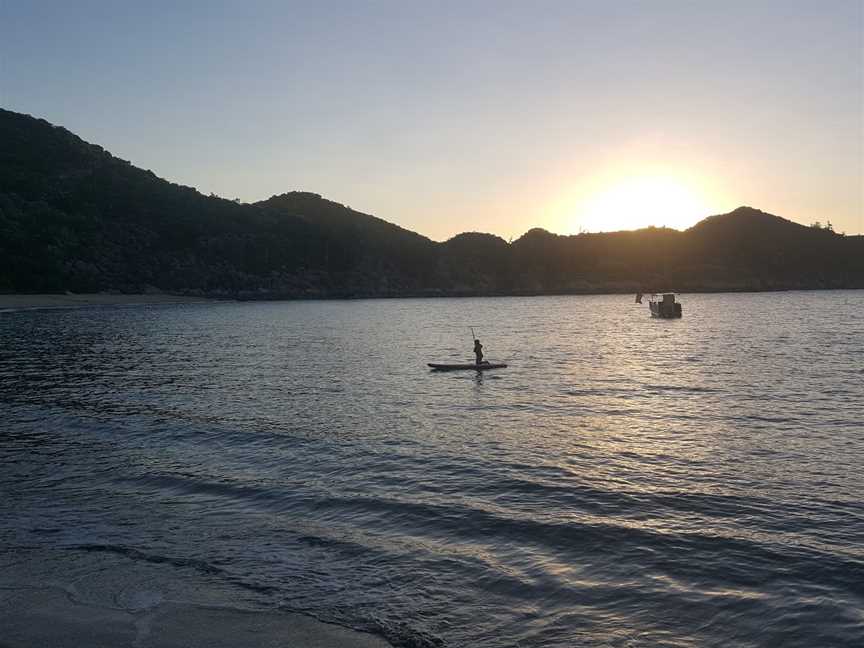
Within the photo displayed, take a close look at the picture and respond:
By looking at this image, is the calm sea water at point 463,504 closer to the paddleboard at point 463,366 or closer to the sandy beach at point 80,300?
the paddleboard at point 463,366

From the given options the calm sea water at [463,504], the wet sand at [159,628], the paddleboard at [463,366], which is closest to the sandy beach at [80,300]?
the calm sea water at [463,504]

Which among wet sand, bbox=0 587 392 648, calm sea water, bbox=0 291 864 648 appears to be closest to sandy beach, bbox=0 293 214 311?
calm sea water, bbox=0 291 864 648

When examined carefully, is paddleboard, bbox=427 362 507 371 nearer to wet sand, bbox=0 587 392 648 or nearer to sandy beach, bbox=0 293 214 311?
wet sand, bbox=0 587 392 648

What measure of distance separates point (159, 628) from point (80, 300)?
12831 centimetres

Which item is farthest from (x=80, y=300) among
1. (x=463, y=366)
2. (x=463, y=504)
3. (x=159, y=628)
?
(x=159, y=628)

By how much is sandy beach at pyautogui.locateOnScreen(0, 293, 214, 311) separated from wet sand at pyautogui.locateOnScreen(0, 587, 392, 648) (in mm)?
106985

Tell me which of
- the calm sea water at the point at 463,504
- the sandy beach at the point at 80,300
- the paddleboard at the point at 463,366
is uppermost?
the sandy beach at the point at 80,300

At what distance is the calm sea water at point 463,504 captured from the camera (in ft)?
29.6

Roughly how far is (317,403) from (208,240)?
160372mm

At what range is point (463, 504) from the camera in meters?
13.6

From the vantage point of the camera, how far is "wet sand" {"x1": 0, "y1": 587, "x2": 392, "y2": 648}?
7758 mm

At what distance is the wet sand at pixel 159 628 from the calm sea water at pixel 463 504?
1.18ft

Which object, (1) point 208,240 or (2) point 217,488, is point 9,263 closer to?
(1) point 208,240

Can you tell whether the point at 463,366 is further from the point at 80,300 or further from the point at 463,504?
the point at 80,300
